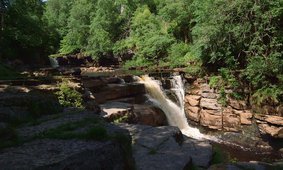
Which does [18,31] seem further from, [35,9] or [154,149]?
[154,149]

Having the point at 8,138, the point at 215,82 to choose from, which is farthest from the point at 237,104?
the point at 8,138

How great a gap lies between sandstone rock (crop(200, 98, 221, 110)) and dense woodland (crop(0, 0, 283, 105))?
2.99 feet

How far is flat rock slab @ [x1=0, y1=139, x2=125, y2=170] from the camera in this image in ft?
12.2

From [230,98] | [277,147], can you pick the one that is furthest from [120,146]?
[230,98]

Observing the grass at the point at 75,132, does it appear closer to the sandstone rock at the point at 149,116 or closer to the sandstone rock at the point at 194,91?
the sandstone rock at the point at 149,116

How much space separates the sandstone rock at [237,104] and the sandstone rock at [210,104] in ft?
1.93

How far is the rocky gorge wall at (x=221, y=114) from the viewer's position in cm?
1535

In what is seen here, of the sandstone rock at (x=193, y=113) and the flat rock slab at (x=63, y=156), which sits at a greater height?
the flat rock slab at (x=63, y=156)

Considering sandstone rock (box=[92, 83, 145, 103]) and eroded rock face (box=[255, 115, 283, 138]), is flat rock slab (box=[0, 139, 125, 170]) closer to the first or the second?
sandstone rock (box=[92, 83, 145, 103])

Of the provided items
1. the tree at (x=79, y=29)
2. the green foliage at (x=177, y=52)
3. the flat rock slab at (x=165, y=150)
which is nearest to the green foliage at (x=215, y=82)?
the flat rock slab at (x=165, y=150)

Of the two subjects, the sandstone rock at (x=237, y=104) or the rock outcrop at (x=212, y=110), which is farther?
the sandstone rock at (x=237, y=104)

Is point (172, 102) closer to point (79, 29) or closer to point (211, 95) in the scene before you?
point (211, 95)

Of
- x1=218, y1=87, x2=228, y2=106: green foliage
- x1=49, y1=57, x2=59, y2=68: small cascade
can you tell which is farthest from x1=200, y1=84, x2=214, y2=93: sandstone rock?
x1=49, y1=57, x2=59, y2=68: small cascade

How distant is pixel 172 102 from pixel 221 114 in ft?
9.13
